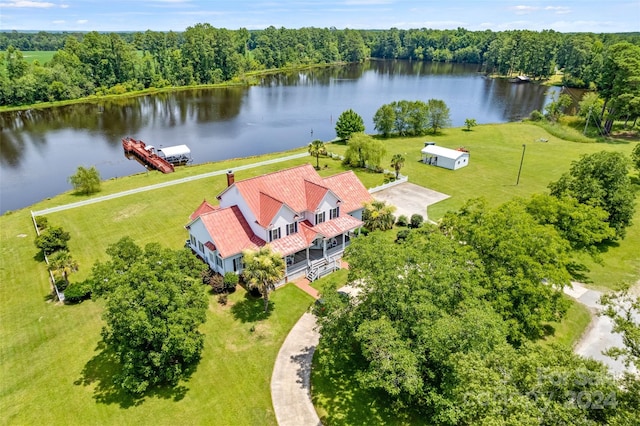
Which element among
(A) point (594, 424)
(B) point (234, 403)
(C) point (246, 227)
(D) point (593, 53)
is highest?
(D) point (593, 53)

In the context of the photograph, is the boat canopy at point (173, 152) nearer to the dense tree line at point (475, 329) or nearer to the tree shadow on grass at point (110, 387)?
the tree shadow on grass at point (110, 387)

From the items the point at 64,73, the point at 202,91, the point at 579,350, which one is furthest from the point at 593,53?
the point at 64,73

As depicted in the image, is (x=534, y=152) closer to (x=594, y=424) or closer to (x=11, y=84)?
(x=594, y=424)

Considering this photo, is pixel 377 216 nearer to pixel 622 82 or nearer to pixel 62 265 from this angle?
pixel 62 265

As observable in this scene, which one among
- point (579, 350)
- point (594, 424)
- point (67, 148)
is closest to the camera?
point (594, 424)

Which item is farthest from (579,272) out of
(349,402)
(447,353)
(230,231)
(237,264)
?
(230,231)

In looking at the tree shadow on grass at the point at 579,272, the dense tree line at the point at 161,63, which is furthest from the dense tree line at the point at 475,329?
the dense tree line at the point at 161,63
